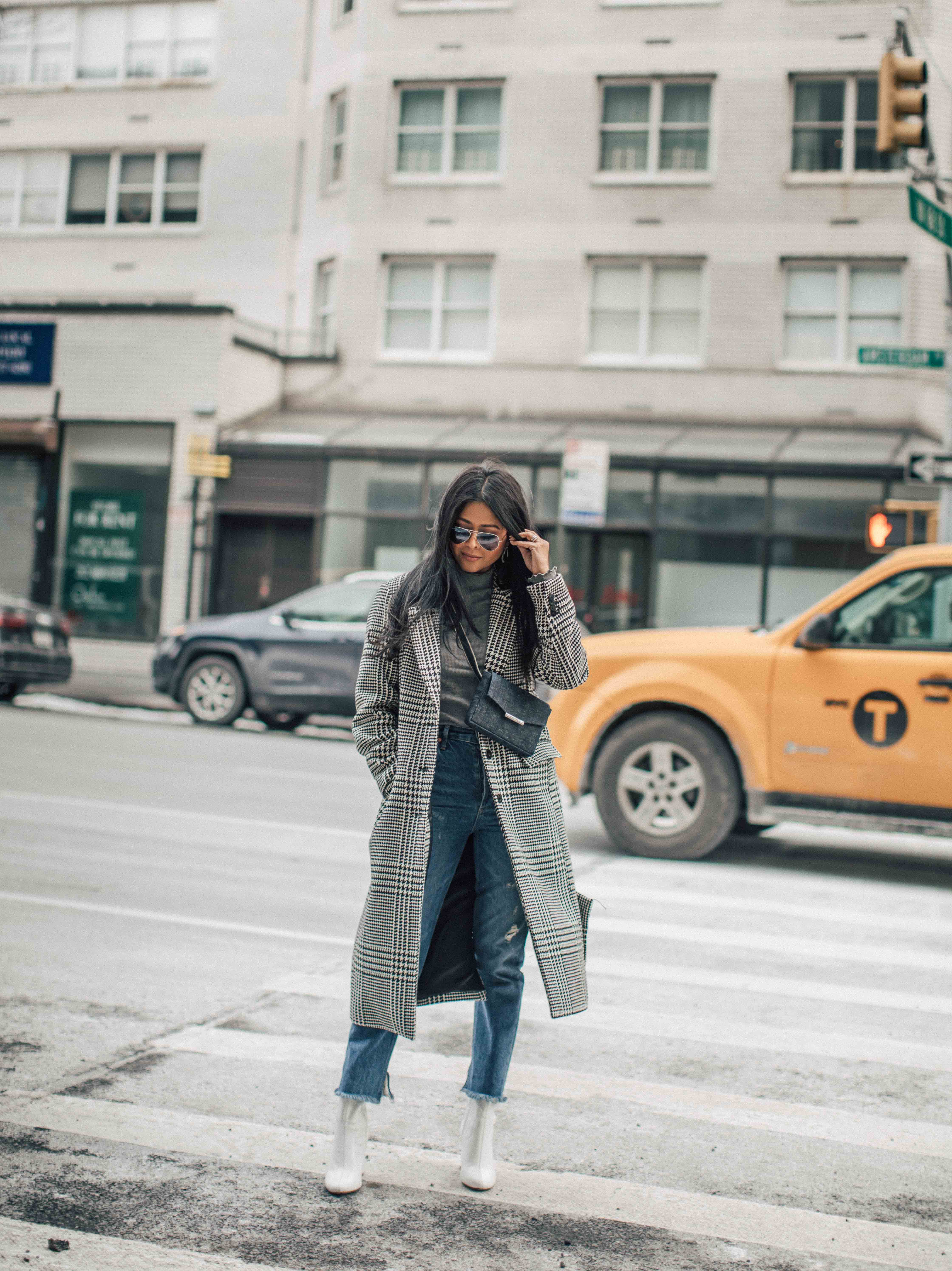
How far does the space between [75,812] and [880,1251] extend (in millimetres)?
6891

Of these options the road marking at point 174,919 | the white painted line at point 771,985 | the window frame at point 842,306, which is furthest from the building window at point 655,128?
the white painted line at point 771,985

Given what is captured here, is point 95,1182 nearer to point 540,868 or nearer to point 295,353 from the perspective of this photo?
point 540,868

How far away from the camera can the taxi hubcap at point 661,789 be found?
26.8 feet

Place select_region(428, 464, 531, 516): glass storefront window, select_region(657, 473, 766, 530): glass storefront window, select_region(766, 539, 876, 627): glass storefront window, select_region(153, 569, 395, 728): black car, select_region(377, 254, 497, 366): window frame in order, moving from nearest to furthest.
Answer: select_region(153, 569, 395, 728): black car < select_region(766, 539, 876, 627): glass storefront window < select_region(657, 473, 766, 530): glass storefront window < select_region(428, 464, 531, 516): glass storefront window < select_region(377, 254, 497, 366): window frame

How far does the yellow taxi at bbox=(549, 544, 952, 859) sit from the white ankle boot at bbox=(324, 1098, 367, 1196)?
406 cm

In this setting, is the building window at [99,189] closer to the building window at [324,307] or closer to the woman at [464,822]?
the building window at [324,307]

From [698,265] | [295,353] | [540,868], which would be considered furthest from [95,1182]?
[295,353]

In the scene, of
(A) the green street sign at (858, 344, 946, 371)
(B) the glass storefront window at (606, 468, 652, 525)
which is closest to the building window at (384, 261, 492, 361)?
(B) the glass storefront window at (606, 468, 652, 525)

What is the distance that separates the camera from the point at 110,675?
2209 cm

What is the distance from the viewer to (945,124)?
20625 mm

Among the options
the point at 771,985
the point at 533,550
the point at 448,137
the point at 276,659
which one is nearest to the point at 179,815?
the point at 771,985

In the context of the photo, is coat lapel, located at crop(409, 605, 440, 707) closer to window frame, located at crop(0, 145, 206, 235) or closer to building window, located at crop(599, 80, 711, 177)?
building window, located at crop(599, 80, 711, 177)

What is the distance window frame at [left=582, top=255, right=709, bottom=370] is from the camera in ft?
71.2

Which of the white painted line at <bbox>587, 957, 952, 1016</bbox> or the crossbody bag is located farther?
the white painted line at <bbox>587, 957, 952, 1016</bbox>
